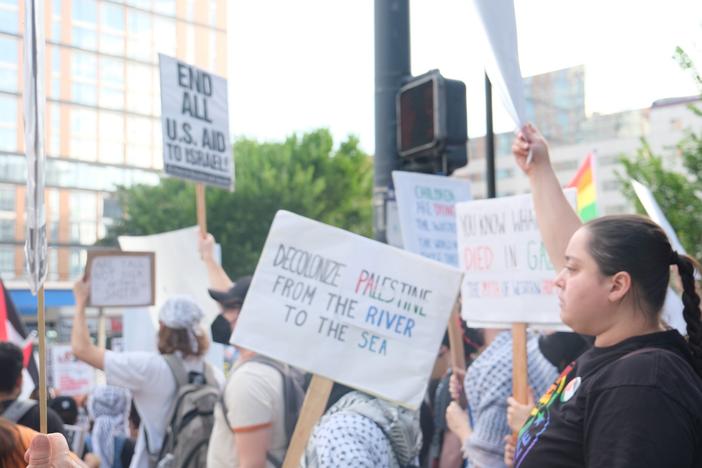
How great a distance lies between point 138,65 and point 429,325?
5544 cm

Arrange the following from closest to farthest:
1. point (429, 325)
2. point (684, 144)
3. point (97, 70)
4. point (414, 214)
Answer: point (429, 325), point (414, 214), point (684, 144), point (97, 70)

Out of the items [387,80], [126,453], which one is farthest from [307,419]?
[387,80]

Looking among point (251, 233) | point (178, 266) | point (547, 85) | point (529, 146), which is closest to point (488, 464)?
point (529, 146)

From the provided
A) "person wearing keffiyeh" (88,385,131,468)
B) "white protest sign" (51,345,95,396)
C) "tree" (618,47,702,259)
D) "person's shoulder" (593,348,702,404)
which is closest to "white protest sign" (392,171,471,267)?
"person wearing keffiyeh" (88,385,131,468)

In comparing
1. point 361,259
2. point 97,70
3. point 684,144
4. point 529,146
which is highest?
point 97,70

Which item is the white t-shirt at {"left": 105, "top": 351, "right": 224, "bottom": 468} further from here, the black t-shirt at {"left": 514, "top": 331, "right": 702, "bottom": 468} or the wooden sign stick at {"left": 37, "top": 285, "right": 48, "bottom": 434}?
the wooden sign stick at {"left": 37, "top": 285, "right": 48, "bottom": 434}

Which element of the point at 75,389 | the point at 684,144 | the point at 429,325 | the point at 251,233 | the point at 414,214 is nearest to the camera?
the point at 429,325

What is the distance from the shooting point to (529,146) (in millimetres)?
2865

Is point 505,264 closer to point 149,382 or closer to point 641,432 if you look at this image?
point 149,382

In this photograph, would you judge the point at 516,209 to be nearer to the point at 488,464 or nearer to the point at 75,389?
the point at 488,464

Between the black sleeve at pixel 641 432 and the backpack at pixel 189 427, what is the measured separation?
2662mm

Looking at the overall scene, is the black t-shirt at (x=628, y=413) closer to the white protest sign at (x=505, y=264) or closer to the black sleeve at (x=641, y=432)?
the black sleeve at (x=641, y=432)

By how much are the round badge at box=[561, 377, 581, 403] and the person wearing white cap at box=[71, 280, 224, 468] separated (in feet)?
9.55

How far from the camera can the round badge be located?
2.02 meters
